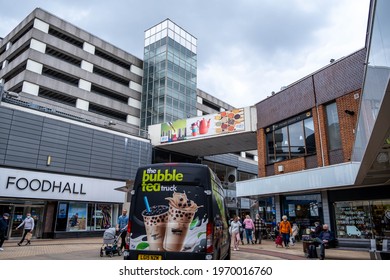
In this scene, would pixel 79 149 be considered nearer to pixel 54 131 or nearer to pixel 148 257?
pixel 54 131

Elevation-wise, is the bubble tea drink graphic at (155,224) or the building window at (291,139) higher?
the building window at (291,139)

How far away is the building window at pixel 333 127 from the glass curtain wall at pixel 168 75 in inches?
744

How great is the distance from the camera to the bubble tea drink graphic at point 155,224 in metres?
6.69

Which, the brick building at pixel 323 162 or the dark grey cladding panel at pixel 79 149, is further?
the dark grey cladding panel at pixel 79 149

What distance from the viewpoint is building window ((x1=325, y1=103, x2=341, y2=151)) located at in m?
16.5

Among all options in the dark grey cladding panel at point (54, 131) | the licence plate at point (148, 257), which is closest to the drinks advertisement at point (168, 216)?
the licence plate at point (148, 257)

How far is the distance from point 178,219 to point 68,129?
56.5 feet

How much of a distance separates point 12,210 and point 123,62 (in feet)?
75.7

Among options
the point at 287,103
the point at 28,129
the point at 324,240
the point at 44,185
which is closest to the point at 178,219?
the point at 324,240

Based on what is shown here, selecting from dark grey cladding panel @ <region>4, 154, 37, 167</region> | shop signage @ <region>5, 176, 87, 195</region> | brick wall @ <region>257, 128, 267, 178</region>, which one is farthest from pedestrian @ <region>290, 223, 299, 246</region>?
dark grey cladding panel @ <region>4, 154, 37, 167</region>

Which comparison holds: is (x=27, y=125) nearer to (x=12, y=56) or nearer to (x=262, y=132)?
(x=262, y=132)

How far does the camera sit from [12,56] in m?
32.6

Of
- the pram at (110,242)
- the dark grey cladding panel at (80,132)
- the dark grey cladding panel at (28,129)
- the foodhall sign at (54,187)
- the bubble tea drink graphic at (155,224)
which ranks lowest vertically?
the pram at (110,242)

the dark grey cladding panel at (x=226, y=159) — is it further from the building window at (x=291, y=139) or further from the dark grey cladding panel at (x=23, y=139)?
the dark grey cladding panel at (x=23, y=139)
